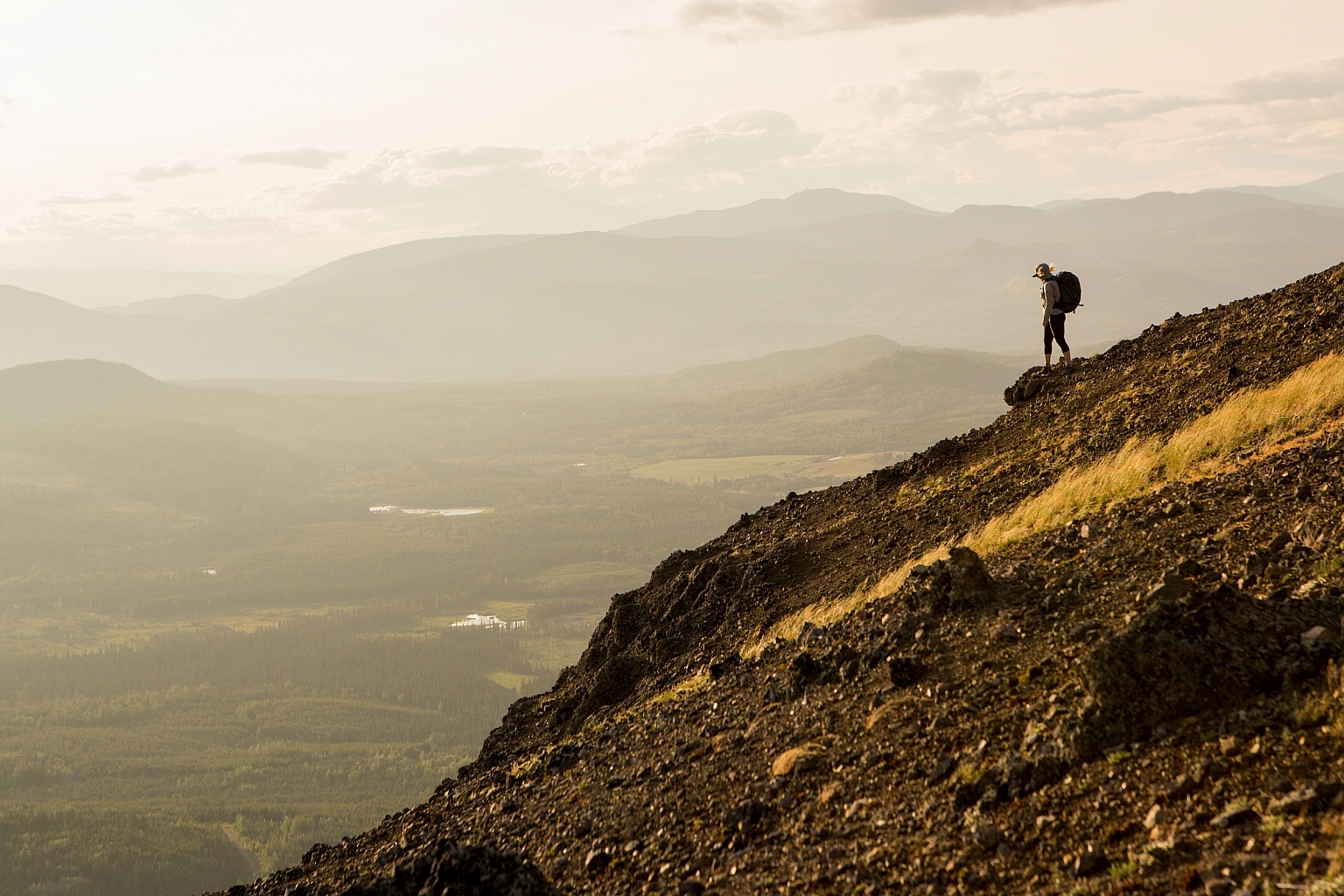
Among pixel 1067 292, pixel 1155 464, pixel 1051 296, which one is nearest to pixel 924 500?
pixel 1155 464

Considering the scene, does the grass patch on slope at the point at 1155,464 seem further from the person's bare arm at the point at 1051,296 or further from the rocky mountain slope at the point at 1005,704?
the person's bare arm at the point at 1051,296

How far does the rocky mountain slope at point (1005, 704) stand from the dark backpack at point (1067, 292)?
3.53 m

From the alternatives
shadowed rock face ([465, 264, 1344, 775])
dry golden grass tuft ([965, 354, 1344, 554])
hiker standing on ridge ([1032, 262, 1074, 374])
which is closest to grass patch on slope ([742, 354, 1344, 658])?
dry golden grass tuft ([965, 354, 1344, 554])

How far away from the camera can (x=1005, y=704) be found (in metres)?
11.7

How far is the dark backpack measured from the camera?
2739cm

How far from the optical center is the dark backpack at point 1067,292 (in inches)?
1078

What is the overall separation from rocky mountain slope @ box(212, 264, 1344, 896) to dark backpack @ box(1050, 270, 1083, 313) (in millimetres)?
3533

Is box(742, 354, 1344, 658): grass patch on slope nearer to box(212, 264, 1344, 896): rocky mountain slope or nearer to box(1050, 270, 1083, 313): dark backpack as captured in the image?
box(212, 264, 1344, 896): rocky mountain slope

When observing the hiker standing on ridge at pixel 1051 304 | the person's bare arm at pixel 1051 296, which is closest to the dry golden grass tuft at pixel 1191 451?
the hiker standing on ridge at pixel 1051 304

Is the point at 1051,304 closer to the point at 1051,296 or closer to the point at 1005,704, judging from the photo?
the point at 1051,296

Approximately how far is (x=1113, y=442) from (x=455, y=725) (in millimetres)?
169529

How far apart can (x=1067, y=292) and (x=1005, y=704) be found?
744 inches

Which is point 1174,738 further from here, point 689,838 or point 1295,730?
point 689,838

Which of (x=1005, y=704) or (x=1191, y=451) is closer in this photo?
(x=1005, y=704)
